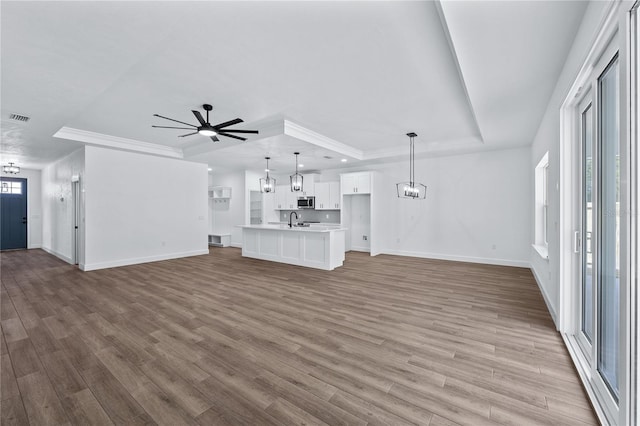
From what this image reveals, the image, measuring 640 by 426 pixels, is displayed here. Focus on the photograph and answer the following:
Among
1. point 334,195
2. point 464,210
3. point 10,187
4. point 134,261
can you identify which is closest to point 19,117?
point 134,261

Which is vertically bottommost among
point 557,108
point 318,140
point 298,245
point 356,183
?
point 298,245

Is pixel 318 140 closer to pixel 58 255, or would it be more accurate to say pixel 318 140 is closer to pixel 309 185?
pixel 309 185

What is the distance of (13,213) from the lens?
889 centimetres

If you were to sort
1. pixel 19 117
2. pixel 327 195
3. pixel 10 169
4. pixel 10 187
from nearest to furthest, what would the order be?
pixel 19 117
pixel 10 169
pixel 327 195
pixel 10 187

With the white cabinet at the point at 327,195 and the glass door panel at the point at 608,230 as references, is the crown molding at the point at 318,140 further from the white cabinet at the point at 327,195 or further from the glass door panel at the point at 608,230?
the glass door panel at the point at 608,230

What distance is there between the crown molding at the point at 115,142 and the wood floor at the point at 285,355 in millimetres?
2897

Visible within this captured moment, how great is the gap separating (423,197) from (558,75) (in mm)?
4530

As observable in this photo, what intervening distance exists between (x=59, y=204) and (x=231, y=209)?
4.73 m

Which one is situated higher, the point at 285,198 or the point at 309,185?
→ the point at 309,185

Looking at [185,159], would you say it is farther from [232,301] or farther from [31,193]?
[31,193]

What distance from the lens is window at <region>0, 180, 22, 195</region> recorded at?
341 inches

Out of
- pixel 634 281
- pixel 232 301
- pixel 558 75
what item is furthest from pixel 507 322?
pixel 232 301

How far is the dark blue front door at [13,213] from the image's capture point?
8703 mm

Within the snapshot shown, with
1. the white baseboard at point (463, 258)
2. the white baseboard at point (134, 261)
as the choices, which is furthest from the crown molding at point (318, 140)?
the white baseboard at point (134, 261)
